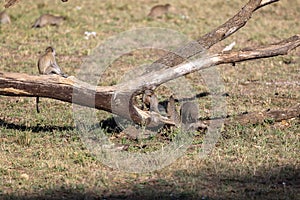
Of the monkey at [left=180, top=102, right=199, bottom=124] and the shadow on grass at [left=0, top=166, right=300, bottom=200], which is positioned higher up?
the monkey at [left=180, top=102, right=199, bottom=124]

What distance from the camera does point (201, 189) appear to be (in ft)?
19.0

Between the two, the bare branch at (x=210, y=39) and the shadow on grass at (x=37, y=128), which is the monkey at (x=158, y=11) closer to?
the bare branch at (x=210, y=39)

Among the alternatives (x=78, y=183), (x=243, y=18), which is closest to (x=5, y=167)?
(x=78, y=183)

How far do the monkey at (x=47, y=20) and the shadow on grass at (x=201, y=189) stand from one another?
384 inches

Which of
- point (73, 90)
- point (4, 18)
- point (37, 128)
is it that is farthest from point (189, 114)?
point (4, 18)

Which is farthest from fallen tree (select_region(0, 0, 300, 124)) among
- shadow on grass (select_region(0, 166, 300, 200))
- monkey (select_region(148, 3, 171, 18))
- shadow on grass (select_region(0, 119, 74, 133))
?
monkey (select_region(148, 3, 171, 18))

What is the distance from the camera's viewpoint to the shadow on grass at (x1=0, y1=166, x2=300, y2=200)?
5.63 m

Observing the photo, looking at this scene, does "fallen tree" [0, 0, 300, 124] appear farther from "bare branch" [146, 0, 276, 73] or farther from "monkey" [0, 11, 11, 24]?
"monkey" [0, 11, 11, 24]

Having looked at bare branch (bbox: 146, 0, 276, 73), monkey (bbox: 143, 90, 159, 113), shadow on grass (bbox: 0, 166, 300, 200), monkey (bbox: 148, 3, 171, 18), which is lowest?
shadow on grass (bbox: 0, 166, 300, 200)

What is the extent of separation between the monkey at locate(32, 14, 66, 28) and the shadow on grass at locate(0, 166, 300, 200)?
975 centimetres

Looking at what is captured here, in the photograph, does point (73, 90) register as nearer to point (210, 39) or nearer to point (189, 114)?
point (189, 114)

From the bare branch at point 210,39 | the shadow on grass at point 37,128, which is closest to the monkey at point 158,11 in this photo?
the bare branch at point 210,39

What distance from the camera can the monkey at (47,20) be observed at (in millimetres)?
15250

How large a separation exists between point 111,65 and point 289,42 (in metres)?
4.76
